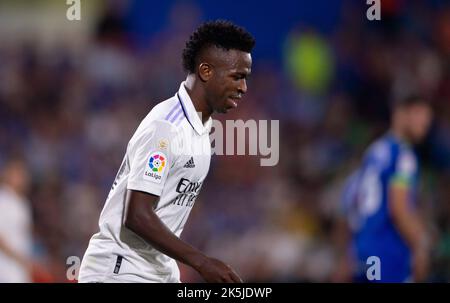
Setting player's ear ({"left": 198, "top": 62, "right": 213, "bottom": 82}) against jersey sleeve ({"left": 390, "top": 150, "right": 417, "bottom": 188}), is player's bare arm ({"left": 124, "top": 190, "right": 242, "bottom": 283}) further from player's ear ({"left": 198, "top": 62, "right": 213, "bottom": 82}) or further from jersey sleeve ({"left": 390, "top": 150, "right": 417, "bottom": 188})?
jersey sleeve ({"left": 390, "top": 150, "right": 417, "bottom": 188})

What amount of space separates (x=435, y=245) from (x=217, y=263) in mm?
5399

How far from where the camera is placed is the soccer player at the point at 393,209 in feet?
22.7

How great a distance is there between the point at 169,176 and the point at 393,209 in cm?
323

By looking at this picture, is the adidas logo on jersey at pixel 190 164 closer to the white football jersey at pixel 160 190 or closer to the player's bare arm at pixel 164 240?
the white football jersey at pixel 160 190

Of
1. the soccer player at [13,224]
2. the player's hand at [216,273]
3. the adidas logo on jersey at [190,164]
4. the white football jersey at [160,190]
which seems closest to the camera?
the player's hand at [216,273]

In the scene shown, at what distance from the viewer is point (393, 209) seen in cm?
693

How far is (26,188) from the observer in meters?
9.28

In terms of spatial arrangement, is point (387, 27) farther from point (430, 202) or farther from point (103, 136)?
point (103, 136)

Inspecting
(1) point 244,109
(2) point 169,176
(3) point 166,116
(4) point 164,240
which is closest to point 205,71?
(3) point 166,116

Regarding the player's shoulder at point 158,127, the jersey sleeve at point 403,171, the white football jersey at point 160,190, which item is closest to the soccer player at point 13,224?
the jersey sleeve at point 403,171

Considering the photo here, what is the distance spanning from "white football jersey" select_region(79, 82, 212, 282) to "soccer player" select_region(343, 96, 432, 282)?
9.72ft

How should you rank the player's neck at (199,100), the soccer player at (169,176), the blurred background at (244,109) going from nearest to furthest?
the soccer player at (169,176), the player's neck at (199,100), the blurred background at (244,109)

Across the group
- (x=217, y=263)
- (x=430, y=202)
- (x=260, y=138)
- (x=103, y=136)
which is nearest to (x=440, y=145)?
(x=430, y=202)

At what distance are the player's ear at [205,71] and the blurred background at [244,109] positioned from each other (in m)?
4.07
